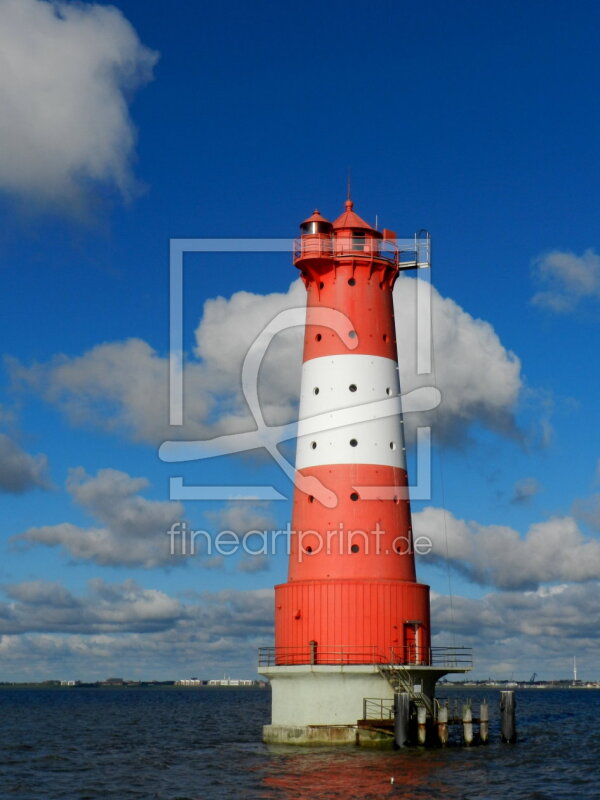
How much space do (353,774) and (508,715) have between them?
435 inches

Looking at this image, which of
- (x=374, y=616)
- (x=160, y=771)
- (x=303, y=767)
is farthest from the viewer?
(x=374, y=616)

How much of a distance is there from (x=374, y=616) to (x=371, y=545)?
250 centimetres

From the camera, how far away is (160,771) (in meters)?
34.5

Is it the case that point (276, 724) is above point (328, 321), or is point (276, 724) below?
below

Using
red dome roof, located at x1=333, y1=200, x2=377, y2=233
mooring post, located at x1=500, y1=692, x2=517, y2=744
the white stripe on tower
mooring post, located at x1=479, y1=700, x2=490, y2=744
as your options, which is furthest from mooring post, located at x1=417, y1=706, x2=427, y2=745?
red dome roof, located at x1=333, y1=200, x2=377, y2=233

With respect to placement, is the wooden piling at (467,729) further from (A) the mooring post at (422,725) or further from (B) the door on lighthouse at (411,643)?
(B) the door on lighthouse at (411,643)

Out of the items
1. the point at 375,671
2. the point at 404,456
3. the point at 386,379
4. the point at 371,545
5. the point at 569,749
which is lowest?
the point at 569,749


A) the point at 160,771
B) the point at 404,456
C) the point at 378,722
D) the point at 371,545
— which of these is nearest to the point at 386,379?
the point at 404,456

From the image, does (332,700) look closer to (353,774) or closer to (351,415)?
(353,774)

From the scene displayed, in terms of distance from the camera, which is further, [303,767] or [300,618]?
[300,618]

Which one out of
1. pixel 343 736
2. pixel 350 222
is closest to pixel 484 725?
pixel 343 736

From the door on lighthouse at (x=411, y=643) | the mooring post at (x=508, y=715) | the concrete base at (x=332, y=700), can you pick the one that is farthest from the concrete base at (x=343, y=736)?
the mooring post at (x=508, y=715)

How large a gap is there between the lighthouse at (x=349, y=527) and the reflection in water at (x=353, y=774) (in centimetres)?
153

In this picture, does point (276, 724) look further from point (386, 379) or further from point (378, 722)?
point (386, 379)
